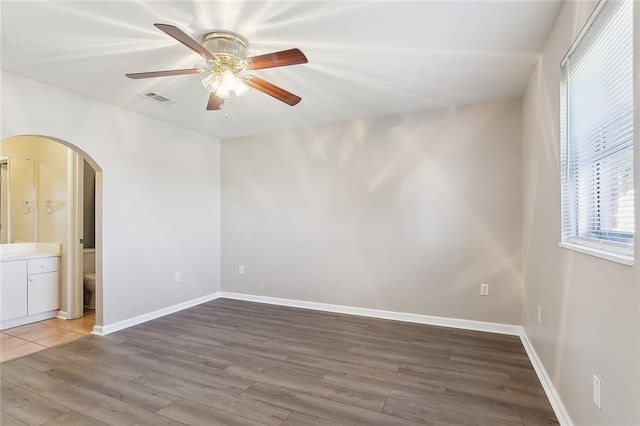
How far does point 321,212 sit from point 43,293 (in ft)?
11.7

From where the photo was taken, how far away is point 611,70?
4.66 ft

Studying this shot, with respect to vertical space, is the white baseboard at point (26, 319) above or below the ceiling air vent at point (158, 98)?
below

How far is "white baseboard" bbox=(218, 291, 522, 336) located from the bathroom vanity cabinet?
218 centimetres

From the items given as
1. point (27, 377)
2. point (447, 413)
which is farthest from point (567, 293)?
point (27, 377)

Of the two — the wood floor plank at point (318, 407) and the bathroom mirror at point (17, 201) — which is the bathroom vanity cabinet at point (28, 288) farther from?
the wood floor plank at point (318, 407)

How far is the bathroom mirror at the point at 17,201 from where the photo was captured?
13.7 ft

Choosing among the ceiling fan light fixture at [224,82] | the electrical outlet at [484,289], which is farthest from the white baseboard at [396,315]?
the ceiling fan light fixture at [224,82]

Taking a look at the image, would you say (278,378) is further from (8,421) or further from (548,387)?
(548,387)

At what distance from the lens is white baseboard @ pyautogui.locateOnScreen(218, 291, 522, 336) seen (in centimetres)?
344

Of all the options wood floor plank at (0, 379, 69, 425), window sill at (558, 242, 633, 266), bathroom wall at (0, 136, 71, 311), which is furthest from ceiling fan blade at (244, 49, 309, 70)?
bathroom wall at (0, 136, 71, 311)

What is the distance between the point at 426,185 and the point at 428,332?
1.65m

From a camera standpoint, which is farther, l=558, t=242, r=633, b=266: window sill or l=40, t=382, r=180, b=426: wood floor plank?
l=40, t=382, r=180, b=426: wood floor plank

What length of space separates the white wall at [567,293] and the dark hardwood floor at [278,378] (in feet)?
1.36

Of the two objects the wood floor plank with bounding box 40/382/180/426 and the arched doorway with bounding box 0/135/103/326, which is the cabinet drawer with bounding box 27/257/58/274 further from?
the wood floor plank with bounding box 40/382/180/426
